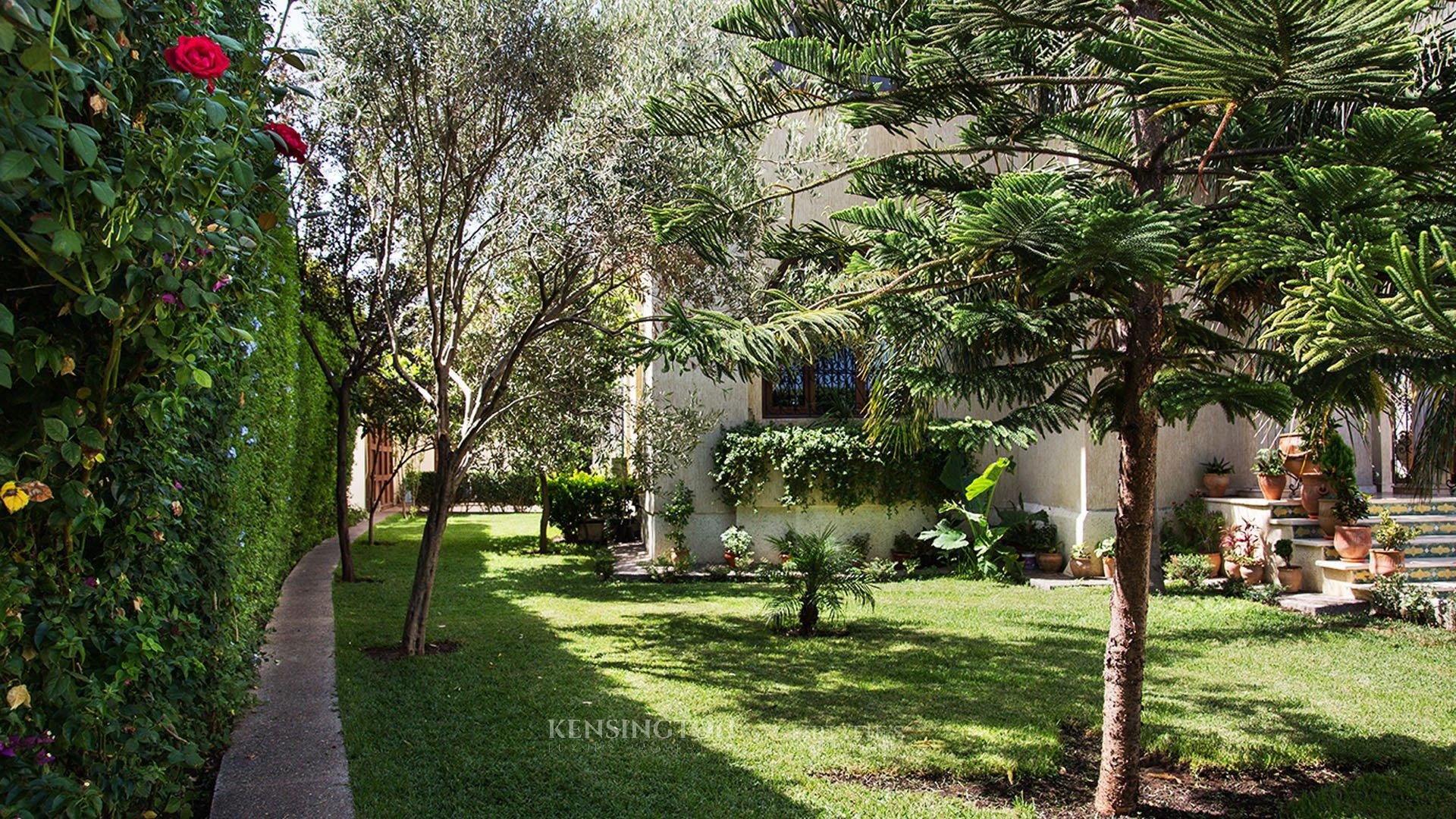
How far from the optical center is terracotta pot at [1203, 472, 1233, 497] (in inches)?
464

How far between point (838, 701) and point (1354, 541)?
7036mm

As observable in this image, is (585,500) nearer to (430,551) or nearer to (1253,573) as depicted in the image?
(430,551)

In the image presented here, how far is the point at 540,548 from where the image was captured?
16.2 meters

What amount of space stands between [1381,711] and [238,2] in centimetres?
781

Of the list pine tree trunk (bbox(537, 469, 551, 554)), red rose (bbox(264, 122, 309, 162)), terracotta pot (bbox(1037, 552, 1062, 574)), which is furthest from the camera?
pine tree trunk (bbox(537, 469, 551, 554))

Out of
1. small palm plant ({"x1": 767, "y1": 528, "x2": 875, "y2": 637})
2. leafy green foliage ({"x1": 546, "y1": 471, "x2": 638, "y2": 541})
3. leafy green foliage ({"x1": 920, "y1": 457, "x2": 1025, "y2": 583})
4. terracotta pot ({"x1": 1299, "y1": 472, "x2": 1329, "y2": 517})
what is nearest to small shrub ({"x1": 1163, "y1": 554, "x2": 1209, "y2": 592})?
terracotta pot ({"x1": 1299, "y1": 472, "x2": 1329, "y2": 517})

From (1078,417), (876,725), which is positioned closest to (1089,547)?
(876,725)

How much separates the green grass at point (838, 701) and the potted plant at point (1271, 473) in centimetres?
158

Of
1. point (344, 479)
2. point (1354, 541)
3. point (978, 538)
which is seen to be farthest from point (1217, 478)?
point (344, 479)

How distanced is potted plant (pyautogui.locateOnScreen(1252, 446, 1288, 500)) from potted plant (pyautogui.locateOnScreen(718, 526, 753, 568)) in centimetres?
653

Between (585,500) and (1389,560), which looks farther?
(585,500)

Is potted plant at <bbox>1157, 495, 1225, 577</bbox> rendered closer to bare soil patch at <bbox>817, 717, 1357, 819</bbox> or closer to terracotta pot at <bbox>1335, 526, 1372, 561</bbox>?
terracotta pot at <bbox>1335, 526, 1372, 561</bbox>

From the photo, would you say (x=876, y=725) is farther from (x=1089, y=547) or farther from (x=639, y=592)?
(x=1089, y=547)

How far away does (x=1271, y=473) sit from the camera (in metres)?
10.8
